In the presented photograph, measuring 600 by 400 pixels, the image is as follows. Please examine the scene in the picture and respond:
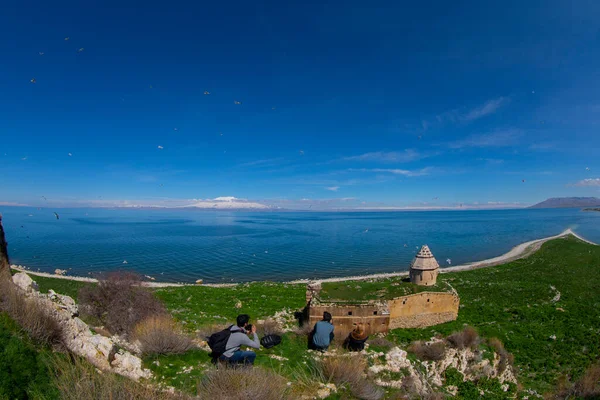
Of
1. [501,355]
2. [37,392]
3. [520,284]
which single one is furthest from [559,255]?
[37,392]

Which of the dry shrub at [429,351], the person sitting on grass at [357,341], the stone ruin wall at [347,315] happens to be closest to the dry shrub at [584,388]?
the dry shrub at [429,351]

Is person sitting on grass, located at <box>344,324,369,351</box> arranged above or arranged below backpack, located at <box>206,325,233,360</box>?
below

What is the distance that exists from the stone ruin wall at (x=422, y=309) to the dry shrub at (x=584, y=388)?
7626mm

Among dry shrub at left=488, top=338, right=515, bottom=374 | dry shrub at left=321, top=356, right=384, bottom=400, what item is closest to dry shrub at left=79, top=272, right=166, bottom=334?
dry shrub at left=321, top=356, right=384, bottom=400

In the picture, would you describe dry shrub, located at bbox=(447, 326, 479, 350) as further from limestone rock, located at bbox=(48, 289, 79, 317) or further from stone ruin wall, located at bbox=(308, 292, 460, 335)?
limestone rock, located at bbox=(48, 289, 79, 317)

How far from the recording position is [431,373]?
13000 millimetres

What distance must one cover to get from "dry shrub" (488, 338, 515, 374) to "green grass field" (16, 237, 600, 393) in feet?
1.85

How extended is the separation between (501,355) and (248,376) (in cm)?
1496

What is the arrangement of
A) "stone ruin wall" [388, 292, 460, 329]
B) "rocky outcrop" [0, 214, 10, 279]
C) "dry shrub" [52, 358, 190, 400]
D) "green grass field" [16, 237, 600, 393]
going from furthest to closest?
"stone ruin wall" [388, 292, 460, 329], "green grass field" [16, 237, 600, 393], "rocky outcrop" [0, 214, 10, 279], "dry shrub" [52, 358, 190, 400]

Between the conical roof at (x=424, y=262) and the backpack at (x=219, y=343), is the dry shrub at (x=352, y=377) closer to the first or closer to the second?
the backpack at (x=219, y=343)

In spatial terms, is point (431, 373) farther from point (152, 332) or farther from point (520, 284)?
point (520, 284)

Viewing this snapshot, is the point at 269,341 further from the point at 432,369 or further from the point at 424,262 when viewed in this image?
the point at 424,262

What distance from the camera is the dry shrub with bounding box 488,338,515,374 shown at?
14.4 m

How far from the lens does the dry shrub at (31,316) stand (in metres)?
6.66
